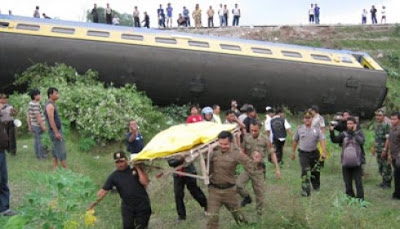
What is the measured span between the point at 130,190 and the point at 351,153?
3.62 meters

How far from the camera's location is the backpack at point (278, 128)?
11562 millimetres

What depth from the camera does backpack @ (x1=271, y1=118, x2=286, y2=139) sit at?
37.9 ft

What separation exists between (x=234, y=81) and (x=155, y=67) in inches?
95.3

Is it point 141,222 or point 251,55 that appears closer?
point 141,222

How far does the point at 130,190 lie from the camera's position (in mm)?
6969

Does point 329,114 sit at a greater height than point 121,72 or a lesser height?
lesser

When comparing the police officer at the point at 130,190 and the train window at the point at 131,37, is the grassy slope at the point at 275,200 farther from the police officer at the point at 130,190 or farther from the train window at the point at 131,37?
the train window at the point at 131,37

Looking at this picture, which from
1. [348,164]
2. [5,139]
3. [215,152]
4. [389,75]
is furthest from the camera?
[389,75]

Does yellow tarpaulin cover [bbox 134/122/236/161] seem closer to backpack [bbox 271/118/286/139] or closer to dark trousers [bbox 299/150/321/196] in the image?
dark trousers [bbox 299/150/321/196]

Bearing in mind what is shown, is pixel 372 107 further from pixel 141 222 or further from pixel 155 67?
pixel 141 222

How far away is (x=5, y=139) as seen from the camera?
Answer: 7520 millimetres

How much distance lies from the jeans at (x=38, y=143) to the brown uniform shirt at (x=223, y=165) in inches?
203

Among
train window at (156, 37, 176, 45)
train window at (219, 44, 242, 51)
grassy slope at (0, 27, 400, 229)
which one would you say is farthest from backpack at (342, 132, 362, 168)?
train window at (156, 37, 176, 45)

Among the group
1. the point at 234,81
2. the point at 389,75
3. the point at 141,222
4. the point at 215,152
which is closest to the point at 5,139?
the point at 141,222
